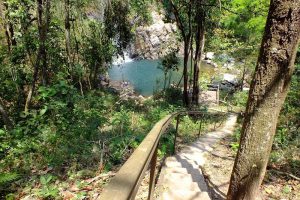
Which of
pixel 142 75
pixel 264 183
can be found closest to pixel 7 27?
pixel 264 183

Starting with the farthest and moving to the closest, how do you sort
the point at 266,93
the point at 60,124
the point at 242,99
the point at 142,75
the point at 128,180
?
the point at 142,75, the point at 242,99, the point at 60,124, the point at 266,93, the point at 128,180

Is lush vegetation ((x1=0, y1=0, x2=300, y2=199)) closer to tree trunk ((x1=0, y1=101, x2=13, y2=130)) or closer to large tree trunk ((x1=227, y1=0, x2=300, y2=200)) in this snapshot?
tree trunk ((x1=0, y1=101, x2=13, y2=130))

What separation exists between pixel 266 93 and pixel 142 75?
1486 inches

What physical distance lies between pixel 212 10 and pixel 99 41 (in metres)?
8.01

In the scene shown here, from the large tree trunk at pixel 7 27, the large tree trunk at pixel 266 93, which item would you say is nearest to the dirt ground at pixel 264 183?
the large tree trunk at pixel 266 93

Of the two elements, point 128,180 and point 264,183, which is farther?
point 264,183

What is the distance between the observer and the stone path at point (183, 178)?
3.84 metres

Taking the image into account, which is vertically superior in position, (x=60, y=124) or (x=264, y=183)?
(x=60, y=124)

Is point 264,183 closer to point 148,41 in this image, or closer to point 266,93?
point 266,93

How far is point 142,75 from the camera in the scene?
133ft

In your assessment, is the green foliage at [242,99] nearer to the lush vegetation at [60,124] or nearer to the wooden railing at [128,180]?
the lush vegetation at [60,124]

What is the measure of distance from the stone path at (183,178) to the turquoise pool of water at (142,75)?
24832 mm

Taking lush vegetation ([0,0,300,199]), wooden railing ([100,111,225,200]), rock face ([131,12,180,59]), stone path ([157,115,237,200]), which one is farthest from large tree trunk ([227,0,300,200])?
rock face ([131,12,180,59])

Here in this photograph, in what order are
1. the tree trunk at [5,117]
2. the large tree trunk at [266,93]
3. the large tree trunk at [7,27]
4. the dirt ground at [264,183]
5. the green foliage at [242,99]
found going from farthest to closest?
the green foliage at [242,99] → the large tree trunk at [7,27] → the tree trunk at [5,117] → the dirt ground at [264,183] → the large tree trunk at [266,93]
